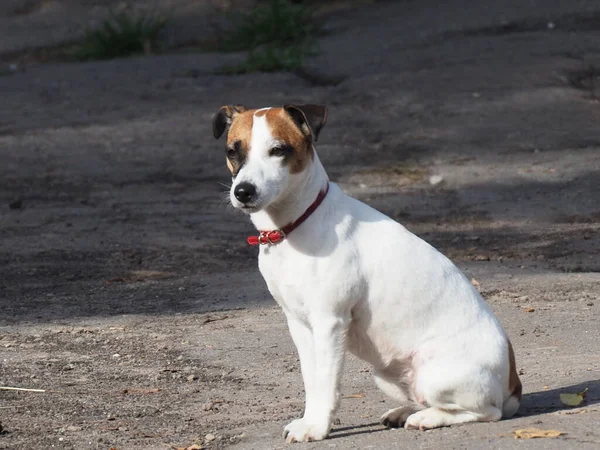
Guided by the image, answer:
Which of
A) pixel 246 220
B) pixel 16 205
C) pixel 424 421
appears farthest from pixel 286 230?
pixel 16 205

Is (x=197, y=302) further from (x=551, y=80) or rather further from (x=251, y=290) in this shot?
(x=551, y=80)

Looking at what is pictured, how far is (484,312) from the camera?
4492 millimetres

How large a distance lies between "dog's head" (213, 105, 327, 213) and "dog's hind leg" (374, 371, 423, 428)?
0.90 meters

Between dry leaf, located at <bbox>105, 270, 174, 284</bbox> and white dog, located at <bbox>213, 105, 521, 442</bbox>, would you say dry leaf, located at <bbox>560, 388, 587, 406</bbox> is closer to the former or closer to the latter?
white dog, located at <bbox>213, 105, 521, 442</bbox>

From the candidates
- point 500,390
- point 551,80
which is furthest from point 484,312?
point 551,80

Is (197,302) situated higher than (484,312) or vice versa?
(484,312)

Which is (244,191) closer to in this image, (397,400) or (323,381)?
(323,381)

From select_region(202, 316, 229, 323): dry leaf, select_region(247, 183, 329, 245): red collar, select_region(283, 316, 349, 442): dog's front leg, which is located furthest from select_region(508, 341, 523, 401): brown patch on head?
select_region(202, 316, 229, 323): dry leaf

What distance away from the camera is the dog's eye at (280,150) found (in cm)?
433

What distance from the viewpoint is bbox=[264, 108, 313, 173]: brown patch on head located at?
4348 millimetres

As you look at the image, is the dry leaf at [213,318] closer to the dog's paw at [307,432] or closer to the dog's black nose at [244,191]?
the dog's paw at [307,432]

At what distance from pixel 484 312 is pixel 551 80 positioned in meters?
8.25

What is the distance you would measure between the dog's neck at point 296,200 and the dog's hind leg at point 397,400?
756 millimetres

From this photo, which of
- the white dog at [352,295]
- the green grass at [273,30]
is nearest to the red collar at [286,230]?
the white dog at [352,295]
